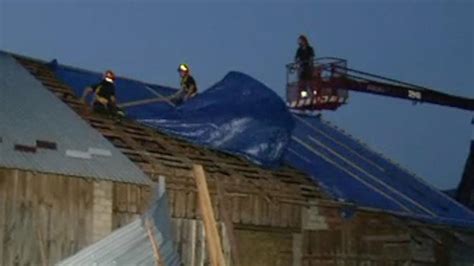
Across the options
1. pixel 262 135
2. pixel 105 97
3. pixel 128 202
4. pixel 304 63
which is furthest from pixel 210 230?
pixel 304 63

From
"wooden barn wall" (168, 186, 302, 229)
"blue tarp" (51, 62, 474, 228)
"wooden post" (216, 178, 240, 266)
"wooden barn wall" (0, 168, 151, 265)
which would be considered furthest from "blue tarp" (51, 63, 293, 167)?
"wooden barn wall" (0, 168, 151, 265)

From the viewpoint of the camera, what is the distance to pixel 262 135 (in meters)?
15.6

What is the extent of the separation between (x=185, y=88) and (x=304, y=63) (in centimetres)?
431

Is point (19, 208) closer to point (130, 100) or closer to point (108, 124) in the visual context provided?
point (108, 124)

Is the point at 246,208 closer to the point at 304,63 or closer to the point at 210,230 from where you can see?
the point at 210,230

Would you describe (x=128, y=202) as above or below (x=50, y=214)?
above

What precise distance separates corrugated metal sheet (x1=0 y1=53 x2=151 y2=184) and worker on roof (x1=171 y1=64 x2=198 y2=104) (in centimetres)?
257

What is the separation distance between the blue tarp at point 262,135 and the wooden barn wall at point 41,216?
3421mm

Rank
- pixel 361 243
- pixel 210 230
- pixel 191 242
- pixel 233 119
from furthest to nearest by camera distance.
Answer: pixel 233 119 → pixel 361 243 → pixel 191 242 → pixel 210 230

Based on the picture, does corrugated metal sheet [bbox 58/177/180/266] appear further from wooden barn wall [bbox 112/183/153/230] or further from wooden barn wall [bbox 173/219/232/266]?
wooden barn wall [bbox 173/219/232/266]

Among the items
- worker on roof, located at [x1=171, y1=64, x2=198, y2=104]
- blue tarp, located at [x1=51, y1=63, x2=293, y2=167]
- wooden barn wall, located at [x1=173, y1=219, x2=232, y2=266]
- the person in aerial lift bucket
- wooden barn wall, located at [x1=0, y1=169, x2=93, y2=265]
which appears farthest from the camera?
the person in aerial lift bucket

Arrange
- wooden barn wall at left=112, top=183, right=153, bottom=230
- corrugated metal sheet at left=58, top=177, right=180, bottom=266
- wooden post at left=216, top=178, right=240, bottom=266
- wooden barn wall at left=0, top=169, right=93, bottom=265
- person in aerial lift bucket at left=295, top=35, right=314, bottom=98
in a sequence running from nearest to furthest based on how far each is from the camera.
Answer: corrugated metal sheet at left=58, top=177, right=180, bottom=266 → wooden barn wall at left=0, top=169, right=93, bottom=265 → wooden barn wall at left=112, top=183, right=153, bottom=230 → wooden post at left=216, top=178, right=240, bottom=266 → person in aerial lift bucket at left=295, top=35, right=314, bottom=98

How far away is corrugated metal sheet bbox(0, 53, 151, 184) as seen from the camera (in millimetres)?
12523

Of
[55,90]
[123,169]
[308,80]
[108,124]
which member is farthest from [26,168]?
[308,80]
